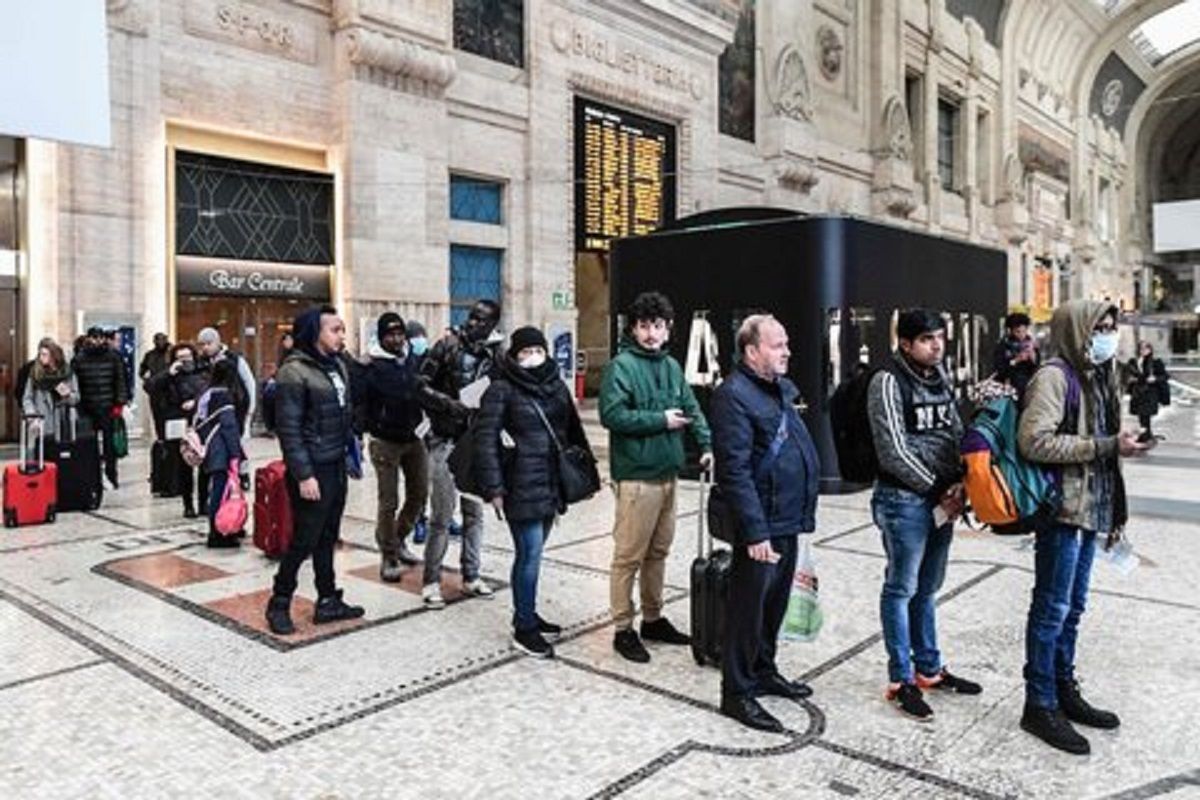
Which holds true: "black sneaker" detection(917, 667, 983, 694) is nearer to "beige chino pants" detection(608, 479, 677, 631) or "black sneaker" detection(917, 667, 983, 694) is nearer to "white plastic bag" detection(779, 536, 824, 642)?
"white plastic bag" detection(779, 536, 824, 642)

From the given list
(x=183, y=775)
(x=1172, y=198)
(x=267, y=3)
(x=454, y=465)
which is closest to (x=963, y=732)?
Answer: (x=454, y=465)

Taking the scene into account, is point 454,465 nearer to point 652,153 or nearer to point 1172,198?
point 652,153

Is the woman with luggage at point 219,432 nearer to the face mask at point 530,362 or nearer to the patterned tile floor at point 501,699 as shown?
the patterned tile floor at point 501,699

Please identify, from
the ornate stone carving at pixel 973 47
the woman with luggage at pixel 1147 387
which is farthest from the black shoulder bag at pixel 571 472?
the ornate stone carving at pixel 973 47

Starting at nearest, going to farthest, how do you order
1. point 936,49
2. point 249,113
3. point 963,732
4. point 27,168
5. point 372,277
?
point 963,732 < point 27,168 < point 249,113 < point 372,277 < point 936,49

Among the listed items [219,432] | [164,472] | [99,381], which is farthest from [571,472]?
[99,381]

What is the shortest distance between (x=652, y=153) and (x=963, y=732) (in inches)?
720

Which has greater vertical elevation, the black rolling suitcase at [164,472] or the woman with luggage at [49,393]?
the woman with luggage at [49,393]

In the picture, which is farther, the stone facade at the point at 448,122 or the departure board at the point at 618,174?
the departure board at the point at 618,174

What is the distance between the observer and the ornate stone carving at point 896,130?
1107 inches

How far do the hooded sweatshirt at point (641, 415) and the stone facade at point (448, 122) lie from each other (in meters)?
10.9

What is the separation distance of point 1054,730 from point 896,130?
27825 mm

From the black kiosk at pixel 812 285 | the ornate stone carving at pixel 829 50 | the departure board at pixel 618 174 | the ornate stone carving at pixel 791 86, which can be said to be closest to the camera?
the black kiosk at pixel 812 285

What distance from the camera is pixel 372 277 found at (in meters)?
15.3
